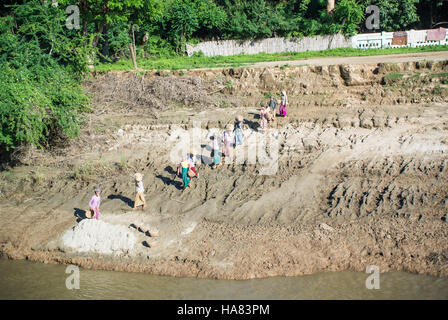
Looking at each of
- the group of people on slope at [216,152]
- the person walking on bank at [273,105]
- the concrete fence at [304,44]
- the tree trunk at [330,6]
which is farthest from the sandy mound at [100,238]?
the tree trunk at [330,6]

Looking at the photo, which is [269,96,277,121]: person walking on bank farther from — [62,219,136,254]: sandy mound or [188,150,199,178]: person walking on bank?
[62,219,136,254]: sandy mound

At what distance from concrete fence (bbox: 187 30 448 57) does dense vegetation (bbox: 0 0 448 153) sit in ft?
1.76

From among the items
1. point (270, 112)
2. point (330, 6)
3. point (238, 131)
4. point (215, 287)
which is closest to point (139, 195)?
point (215, 287)

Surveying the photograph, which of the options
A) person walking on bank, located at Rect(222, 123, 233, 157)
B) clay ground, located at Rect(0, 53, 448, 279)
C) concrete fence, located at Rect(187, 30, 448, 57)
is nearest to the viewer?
clay ground, located at Rect(0, 53, 448, 279)

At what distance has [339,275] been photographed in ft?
32.3

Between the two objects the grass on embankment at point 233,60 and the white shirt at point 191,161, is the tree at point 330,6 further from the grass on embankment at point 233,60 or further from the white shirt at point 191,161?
the white shirt at point 191,161

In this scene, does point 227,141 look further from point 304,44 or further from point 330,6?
point 330,6

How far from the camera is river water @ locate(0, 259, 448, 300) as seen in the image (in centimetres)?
922

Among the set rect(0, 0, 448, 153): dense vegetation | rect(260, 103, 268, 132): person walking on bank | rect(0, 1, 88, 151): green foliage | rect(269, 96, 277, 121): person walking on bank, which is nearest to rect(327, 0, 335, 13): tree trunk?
rect(0, 0, 448, 153): dense vegetation

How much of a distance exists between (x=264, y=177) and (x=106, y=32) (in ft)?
53.6

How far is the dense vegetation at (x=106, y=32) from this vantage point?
47.3 ft

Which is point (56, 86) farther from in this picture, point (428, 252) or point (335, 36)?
point (335, 36)

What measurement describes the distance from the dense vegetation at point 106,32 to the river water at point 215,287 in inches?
220
